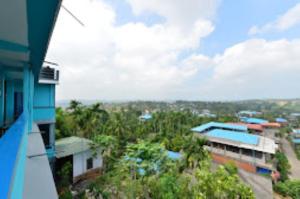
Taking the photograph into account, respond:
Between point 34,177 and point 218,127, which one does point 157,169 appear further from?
point 218,127

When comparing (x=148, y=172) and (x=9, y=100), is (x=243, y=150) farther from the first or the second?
(x=9, y=100)

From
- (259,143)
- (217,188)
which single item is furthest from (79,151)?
(259,143)

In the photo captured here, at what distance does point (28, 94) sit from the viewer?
3.30 metres

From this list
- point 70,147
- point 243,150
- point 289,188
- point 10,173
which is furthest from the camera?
point 243,150

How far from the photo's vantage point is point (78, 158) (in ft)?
36.1

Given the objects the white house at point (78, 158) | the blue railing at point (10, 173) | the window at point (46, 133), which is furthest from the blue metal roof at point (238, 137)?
the blue railing at point (10, 173)

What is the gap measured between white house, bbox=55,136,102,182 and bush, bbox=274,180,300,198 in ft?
44.3

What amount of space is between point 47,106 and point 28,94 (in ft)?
16.0

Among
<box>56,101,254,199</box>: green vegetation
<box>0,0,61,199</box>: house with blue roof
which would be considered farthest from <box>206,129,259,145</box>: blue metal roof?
<box>0,0,61,199</box>: house with blue roof

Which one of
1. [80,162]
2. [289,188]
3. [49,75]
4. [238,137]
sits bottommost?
[289,188]

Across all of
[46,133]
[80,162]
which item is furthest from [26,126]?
[80,162]

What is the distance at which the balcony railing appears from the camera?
24.9 feet

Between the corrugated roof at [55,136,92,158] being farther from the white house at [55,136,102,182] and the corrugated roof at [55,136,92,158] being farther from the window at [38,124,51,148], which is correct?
the window at [38,124,51,148]

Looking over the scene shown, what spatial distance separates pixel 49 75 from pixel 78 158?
5584mm
